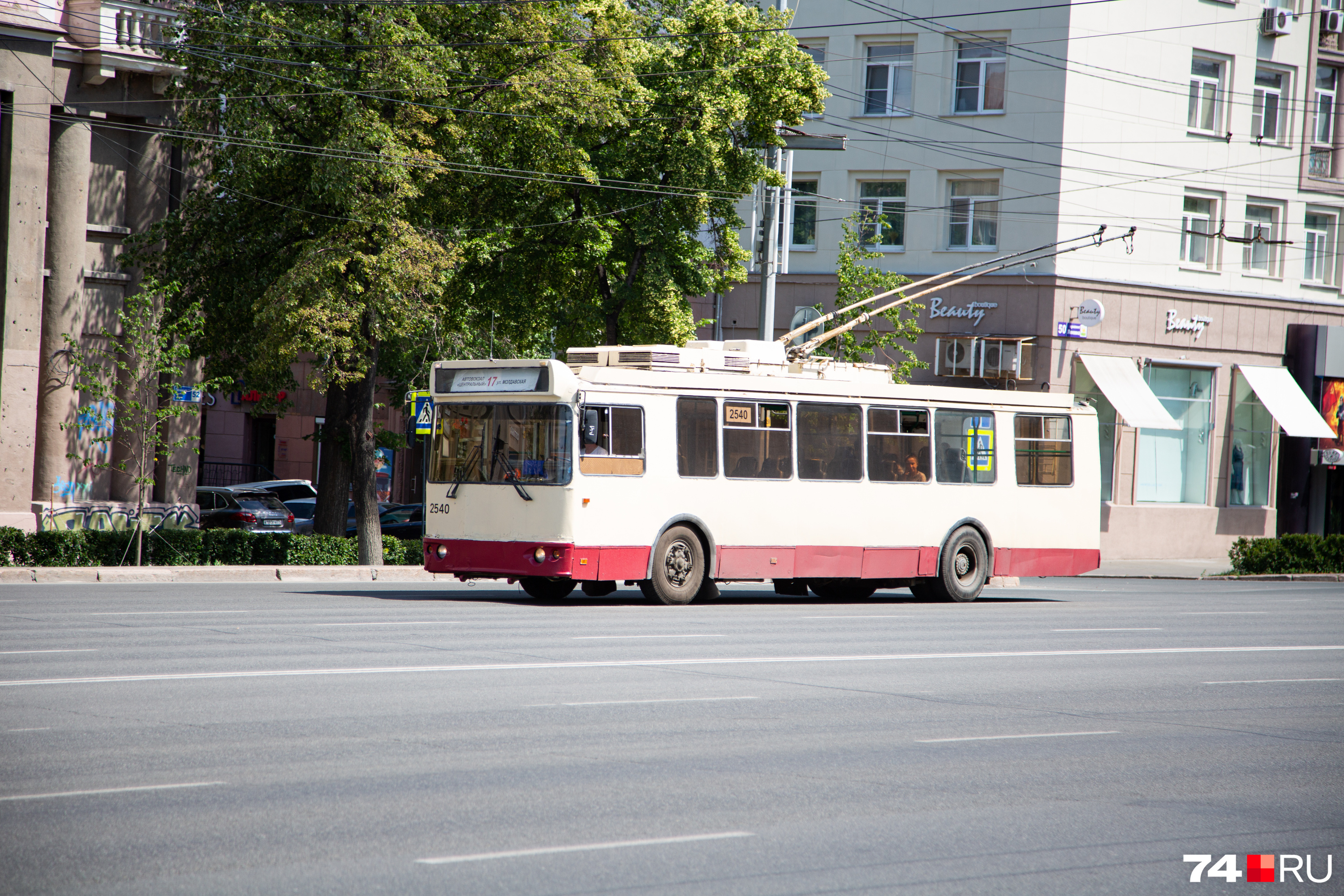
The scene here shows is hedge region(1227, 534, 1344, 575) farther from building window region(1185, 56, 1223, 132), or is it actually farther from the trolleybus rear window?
the trolleybus rear window

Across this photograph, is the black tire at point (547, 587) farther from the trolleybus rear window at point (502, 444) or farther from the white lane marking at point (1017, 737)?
the white lane marking at point (1017, 737)

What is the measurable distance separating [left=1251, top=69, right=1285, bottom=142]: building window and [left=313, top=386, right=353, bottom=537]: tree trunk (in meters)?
23.8

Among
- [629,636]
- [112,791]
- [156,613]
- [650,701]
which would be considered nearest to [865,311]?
[629,636]

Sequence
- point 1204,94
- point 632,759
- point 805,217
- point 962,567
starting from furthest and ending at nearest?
point 805,217, point 1204,94, point 962,567, point 632,759

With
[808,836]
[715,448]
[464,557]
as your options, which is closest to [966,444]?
[715,448]

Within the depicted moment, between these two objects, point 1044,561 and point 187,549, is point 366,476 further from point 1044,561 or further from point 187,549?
point 1044,561

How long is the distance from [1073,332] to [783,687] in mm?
25242

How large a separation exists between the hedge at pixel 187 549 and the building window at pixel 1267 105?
78.5 feet

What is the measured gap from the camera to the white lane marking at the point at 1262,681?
12.3 m

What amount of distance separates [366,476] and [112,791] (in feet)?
60.0

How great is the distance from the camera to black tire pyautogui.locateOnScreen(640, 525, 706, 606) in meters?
18.5

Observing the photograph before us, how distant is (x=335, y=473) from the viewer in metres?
27.6

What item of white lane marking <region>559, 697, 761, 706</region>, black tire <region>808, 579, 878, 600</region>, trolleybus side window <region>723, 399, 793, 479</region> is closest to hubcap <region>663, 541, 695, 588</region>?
trolleybus side window <region>723, 399, 793, 479</region>

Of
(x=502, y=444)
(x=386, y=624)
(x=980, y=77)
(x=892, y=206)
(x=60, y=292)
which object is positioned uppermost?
(x=980, y=77)
